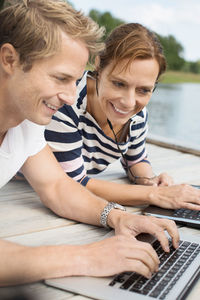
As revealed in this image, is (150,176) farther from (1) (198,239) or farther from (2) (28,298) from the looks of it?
(2) (28,298)

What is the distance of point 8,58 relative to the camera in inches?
48.7

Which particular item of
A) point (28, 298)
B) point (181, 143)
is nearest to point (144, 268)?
point (28, 298)

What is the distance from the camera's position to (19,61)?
4.00 ft

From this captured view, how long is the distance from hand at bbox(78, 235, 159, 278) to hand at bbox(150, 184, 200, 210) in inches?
23.9

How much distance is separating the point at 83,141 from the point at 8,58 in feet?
2.84

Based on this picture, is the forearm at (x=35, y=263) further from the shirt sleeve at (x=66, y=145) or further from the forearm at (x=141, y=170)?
the forearm at (x=141, y=170)

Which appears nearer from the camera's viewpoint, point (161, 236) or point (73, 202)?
point (161, 236)

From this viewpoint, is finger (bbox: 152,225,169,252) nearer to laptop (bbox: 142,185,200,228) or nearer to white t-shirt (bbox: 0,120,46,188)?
laptop (bbox: 142,185,200,228)

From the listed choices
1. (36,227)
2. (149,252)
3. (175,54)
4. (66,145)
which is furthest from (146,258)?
(175,54)

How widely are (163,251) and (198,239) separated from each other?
0.59 feet

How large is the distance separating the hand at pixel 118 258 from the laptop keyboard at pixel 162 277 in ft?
0.07

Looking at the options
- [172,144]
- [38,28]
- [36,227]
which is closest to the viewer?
[38,28]

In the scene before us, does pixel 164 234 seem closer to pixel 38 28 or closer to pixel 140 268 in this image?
pixel 140 268

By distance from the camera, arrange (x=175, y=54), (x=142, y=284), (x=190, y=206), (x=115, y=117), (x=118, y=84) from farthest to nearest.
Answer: (x=175, y=54)
(x=115, y=117)
(x=118, y=84)
(x=190, y=206)
(x=142, y=284)
